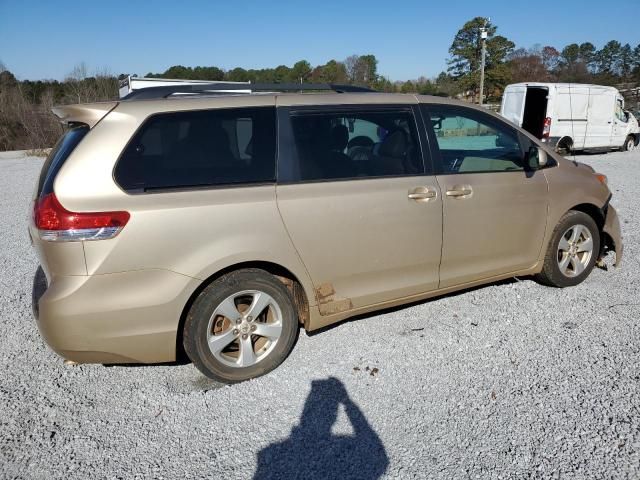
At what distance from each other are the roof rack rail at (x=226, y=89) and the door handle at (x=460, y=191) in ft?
3.32

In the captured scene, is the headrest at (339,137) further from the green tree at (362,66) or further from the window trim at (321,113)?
the green tree at (362,66)

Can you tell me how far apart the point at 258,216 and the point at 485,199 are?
73.3 inches

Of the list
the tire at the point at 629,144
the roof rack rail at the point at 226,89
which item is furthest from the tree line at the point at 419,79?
the roof rack rail at the point at 226,89

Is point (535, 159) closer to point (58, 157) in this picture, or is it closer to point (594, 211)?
point (594, 211)

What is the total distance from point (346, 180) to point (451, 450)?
179 centimetres

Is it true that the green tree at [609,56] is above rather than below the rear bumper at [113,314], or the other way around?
above

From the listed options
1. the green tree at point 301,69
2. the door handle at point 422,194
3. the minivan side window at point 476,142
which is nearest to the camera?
the door handle at point 422,194

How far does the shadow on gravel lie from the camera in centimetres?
237

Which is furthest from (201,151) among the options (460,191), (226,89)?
(460,191)

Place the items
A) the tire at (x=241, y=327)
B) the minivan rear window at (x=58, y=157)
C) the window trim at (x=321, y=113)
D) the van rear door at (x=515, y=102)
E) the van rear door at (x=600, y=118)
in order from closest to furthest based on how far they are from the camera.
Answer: the minivan rear window at (x=58, y=157) < the tire at (x=241, y=327) < the window trim at (x=321, y=113) < the van rear door at (x=515, y=102) < the van rear door at (x=600, y=118)

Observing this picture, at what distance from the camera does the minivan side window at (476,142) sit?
3746mm

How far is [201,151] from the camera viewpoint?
9.74ft

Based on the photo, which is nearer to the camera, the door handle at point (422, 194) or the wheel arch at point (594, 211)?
the door handle at point (422, 194)

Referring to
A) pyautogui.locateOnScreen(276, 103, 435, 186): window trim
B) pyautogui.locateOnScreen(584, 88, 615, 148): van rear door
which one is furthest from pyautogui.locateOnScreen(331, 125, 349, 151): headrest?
pyautogui.locateOnScreen(584, 88, 615, 148): van rear door
